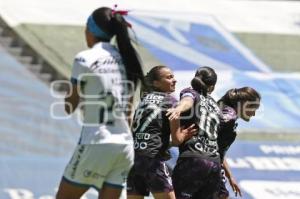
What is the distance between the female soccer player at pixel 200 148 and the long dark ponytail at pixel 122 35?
1.79 m

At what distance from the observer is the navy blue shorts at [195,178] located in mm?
7300

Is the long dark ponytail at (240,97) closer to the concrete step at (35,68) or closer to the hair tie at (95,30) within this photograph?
the hair tie at (95,30)

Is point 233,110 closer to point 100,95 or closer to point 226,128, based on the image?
point 226,128

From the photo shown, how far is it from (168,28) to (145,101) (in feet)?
37.6

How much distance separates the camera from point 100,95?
17.6ft

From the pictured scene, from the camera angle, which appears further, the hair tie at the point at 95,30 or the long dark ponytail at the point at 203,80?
the long dark ponytail at the point at 203,80

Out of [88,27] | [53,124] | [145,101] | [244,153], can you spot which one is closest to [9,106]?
[53,124]

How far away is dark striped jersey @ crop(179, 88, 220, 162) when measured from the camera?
7.25m

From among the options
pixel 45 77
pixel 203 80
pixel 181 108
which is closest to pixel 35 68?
pixel 45 77

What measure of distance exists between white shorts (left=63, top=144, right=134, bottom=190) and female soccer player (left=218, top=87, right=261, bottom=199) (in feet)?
7.32

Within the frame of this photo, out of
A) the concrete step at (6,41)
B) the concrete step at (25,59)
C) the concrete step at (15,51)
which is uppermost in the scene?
the concrete step at (6,41)

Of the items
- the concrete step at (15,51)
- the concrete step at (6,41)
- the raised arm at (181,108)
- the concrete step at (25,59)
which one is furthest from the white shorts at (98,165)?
the concrete step at (6,41)

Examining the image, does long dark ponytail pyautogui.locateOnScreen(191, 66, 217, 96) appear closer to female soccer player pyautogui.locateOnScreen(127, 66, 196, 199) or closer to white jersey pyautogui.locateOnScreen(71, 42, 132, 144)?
female soccer player pyautogui.locateOnScreen(127, 66, 196, 199)

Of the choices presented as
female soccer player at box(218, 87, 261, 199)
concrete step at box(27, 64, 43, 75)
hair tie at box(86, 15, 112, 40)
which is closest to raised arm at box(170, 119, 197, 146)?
female soccer player at box(218, 87, 261, 199)
